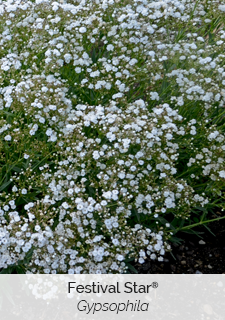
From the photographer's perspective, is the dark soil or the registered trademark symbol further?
the dark soil

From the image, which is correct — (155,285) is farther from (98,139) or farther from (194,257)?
(98,139)

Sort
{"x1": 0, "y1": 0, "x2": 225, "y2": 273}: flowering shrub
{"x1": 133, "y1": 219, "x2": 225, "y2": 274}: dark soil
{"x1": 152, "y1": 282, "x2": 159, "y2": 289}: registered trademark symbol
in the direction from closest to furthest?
{"x1": 0, "y1": 0, "x2": 225, "y2": 273}: flowering shrub, {"x1": 152, "y1": 282, "x2": 159, "y2": 289}: registered trademark symbol, {"x1": 133, "y1": 219, "x2": 225, "y2": 274}: dark soil

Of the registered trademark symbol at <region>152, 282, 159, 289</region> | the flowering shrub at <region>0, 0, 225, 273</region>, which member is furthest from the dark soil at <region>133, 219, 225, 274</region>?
the flowering shrub at <region>0, 0, 225, 273</region>

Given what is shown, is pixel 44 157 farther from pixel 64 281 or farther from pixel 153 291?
pixel 153 291

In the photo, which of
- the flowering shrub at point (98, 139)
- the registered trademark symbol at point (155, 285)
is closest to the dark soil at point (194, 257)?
the registered trademark symbol at point (155, 285)

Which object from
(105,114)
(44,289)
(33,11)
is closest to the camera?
(44,289)

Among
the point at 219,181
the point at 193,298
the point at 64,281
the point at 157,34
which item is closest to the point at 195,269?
the point at 193,298

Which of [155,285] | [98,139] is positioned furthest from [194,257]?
[98,139]

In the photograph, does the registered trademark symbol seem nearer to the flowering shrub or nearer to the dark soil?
the dark soil
